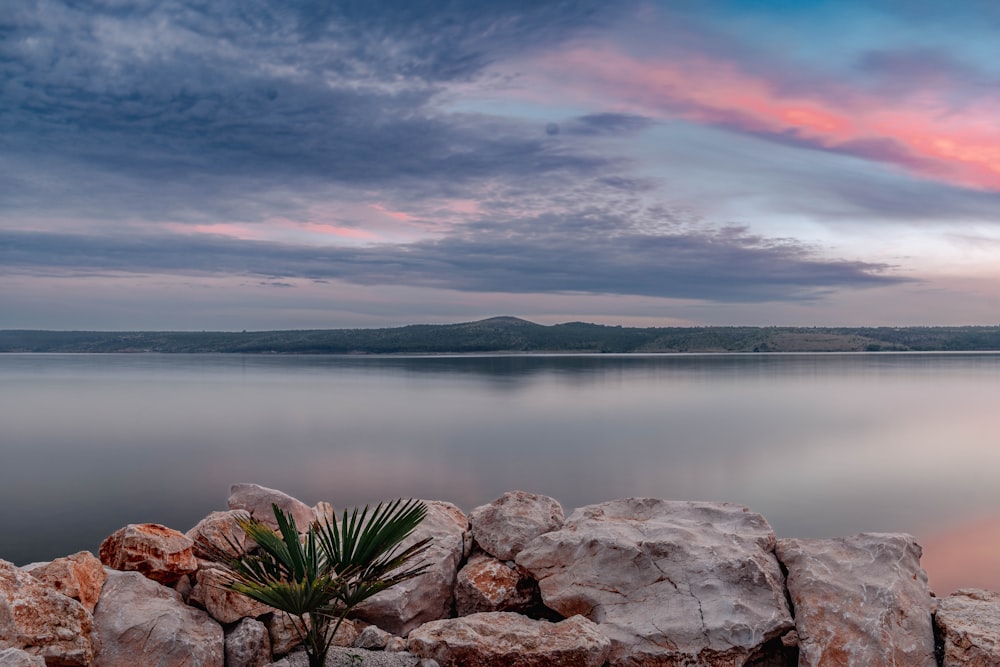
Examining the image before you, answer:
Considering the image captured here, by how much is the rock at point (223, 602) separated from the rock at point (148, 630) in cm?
12

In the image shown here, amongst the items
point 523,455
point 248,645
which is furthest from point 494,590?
point 523,455

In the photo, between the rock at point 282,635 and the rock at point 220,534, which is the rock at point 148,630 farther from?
the rock at point 220,534

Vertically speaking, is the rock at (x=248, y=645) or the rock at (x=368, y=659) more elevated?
the rock at (x=368, y=659)

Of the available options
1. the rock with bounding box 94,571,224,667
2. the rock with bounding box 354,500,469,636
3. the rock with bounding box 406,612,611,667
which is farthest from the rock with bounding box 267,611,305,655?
the rock with bounding box 406,612,611,667

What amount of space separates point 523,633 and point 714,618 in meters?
1.97

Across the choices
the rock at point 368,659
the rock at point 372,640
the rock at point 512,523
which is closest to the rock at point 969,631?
the rock at point 512,523

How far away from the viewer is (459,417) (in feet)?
125

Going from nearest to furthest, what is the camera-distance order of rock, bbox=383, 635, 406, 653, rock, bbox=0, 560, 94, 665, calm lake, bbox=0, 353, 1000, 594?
1. rock, bbox=0, 560, 94, 665
2. rock, bbox=383, 635, 406, 653
3. calm lake, bbox=0, 353, 1000, 594

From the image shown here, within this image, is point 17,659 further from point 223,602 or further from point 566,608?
point 566,608

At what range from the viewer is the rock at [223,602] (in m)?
7.50

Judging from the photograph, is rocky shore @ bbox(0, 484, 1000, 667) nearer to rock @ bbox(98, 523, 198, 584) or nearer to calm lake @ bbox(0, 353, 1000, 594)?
rock @ bbox(98, 523, 198, 584)

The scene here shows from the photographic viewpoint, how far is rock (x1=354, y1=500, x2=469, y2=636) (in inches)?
322

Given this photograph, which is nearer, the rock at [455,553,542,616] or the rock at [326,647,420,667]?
the rock at [326,647,420,667]

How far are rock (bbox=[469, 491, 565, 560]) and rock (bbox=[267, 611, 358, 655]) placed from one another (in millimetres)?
2165
